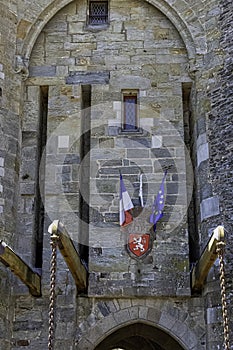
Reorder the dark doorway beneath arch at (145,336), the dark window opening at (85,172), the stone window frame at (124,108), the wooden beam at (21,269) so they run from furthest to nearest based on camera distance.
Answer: the dark doorway beneath arch at (145,336) < the stone window frame at (124,108) < the dark window opening at (85,172) < the wooden beam at (21,269)

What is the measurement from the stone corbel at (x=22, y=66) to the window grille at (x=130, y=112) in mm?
1347

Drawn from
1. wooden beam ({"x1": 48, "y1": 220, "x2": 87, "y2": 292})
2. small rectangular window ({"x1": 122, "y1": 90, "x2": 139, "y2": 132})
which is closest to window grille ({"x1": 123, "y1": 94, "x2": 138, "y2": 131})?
small rectangular window ({"x1": 122, "y1": 90, "x2": 139, "y2": 132})

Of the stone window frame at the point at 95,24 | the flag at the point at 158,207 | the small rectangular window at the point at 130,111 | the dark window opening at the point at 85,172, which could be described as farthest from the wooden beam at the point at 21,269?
the stone window frame at the point at 95,24

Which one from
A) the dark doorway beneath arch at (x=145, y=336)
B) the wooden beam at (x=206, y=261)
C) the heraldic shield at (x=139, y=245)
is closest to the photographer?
the wooden beam at (x=206, y=261)

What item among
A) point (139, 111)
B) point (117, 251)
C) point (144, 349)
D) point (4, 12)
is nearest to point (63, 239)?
point (117, 251)

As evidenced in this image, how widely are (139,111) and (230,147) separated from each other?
4.56 ft

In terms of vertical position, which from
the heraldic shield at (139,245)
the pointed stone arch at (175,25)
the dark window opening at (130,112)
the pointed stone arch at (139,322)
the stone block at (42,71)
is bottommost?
the pointed stone arch at (139,322)

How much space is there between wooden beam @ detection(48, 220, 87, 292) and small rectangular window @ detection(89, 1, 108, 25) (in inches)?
136

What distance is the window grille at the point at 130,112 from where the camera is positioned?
27.2 ft

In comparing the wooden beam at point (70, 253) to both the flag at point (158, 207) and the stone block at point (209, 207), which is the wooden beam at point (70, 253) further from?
the stone block at point (209, 207)

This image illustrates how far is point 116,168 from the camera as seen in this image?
26.5 feet

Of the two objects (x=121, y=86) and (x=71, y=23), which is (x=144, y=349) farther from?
(x=71, y=23)

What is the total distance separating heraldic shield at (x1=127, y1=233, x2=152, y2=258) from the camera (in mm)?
7641

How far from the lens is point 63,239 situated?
6246mm
